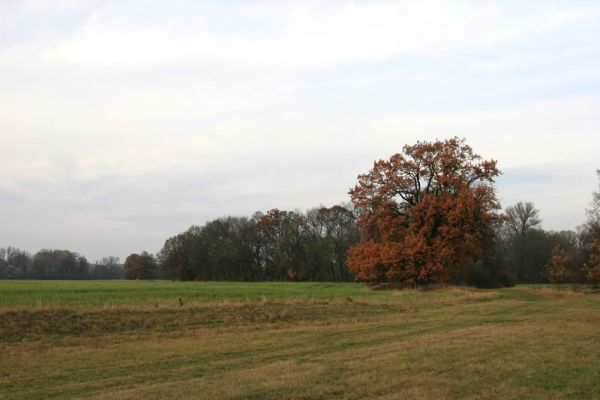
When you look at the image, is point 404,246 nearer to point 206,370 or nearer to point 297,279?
point 206,370

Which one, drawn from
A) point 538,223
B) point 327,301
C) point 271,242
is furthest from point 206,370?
point 271,242

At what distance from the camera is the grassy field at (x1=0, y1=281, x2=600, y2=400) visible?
956 centimetres

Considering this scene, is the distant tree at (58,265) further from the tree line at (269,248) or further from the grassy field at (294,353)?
the grassy field at (294,353)

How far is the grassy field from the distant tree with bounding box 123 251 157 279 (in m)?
131

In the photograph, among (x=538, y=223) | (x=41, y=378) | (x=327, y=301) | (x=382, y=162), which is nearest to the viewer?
(x=41, y=378)

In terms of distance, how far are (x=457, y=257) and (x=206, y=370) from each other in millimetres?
40105

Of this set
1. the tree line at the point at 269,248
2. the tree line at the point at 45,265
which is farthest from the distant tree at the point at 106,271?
the tree line at the point at 269,248

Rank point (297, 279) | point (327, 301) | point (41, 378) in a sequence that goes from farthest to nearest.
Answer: point (297, 279) → point (327, 301) → point (41, 378)

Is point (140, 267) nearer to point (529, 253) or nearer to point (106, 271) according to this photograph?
point (106, 271)

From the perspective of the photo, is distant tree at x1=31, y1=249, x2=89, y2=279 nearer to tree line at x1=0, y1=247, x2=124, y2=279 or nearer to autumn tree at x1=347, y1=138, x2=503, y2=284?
tree line at x1=0, y1=247, x2=124, y2=279

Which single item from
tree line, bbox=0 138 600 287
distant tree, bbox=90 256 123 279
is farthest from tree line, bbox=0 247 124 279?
tree line, bbox=0 138 600 287

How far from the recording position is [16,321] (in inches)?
821

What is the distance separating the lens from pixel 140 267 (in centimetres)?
15100

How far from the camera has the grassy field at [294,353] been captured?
9.56m
